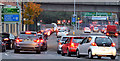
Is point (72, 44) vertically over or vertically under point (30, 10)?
under

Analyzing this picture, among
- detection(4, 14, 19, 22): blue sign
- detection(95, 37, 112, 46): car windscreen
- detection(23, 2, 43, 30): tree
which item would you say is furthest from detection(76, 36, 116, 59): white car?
detection(23, 2, 43, 30): tree

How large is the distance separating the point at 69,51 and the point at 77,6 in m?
54.2

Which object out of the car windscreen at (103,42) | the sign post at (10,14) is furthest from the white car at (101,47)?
the sign post at (10,14)

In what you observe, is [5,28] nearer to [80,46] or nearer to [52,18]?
[80,46]

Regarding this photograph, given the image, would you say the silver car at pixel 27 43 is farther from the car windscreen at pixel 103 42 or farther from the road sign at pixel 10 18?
the road sign at pixel 10 18

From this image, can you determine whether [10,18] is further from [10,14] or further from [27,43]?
[27,43]

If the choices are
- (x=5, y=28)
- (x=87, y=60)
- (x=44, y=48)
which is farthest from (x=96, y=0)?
(x=87, y=60)

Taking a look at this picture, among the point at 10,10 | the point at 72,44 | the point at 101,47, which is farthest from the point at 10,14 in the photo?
the point at 101,47

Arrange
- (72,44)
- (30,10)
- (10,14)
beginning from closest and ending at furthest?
1. (72,44)
2. (10,14)
3. (30,10)

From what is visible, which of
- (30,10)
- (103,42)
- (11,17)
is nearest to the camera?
(103,42)

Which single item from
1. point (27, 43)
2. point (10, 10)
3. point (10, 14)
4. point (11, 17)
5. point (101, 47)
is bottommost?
point (101, 47)

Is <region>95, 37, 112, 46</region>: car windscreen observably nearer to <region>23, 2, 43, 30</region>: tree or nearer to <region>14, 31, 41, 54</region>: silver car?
<region>14, 31, 41, 54</region>: silver car

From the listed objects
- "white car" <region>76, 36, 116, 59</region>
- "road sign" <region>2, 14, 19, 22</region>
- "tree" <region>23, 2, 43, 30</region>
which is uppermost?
"tree" <region>23, 2, 43, 30</region>

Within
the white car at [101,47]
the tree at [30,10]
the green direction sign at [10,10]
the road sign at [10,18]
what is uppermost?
the tree at [30,10]
